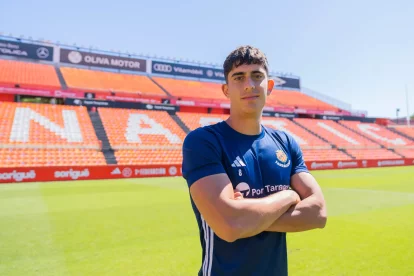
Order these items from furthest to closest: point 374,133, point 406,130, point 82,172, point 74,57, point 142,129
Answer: point 406,130 → point 374,133 → point 74,57 → point 142,129 → point 82,172

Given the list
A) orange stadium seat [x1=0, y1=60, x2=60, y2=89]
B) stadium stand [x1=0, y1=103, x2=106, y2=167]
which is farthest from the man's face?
orange stadium seat [x1=0, y1=60, x2=60, y2=89]

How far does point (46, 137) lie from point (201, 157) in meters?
23.4

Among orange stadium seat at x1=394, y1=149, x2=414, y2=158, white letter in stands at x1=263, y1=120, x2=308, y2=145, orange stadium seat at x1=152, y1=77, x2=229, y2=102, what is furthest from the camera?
orange stadium seat at x1=152, y1=77, x2=229, y2=102

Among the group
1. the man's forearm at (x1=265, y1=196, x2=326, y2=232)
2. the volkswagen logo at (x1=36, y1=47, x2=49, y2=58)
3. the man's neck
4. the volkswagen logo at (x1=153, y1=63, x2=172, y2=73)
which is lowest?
the man's forearm at (x1=265, y1=196, x2=326, y2=232)

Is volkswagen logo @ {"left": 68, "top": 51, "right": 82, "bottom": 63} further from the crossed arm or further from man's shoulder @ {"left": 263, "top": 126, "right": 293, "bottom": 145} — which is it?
the crossed arm

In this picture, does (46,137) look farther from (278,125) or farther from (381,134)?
(381,134)

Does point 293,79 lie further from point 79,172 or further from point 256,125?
point 256,125

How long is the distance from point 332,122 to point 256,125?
41.3 meters

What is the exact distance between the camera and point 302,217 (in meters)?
2.17

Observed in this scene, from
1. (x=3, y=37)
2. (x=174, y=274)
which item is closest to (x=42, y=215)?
(x=174, y=274)

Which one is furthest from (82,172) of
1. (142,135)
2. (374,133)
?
(374,133)

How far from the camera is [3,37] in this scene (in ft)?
109

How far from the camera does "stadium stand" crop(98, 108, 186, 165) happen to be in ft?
76.5

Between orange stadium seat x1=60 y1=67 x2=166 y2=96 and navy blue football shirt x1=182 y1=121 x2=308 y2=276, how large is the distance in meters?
33.1
